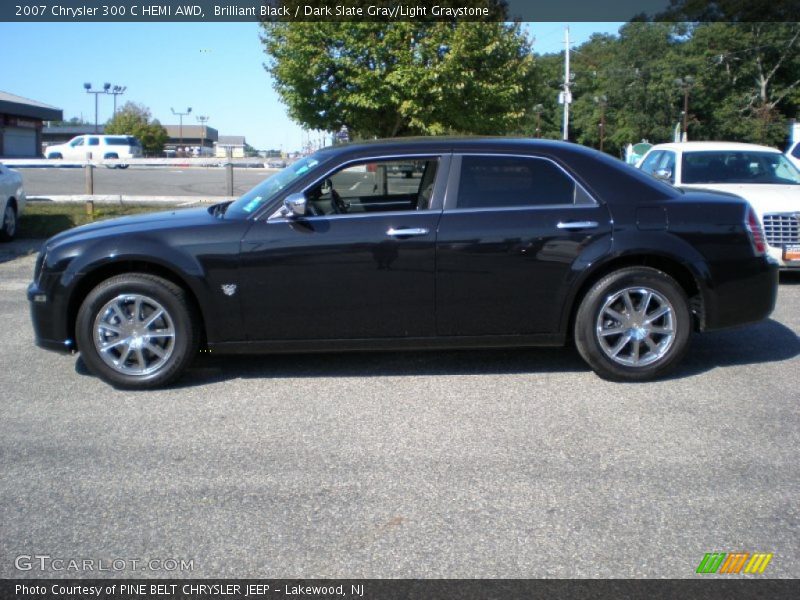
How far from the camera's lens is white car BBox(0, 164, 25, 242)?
1239 cm

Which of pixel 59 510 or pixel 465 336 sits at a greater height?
pixel 465 336

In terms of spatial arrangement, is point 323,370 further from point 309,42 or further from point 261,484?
point 309,42

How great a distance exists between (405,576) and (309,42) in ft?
58.1

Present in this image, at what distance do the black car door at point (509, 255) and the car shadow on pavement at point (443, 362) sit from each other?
54 cm

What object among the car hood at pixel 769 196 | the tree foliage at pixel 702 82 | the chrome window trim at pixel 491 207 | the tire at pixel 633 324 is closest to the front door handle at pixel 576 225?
the chrome window trim at pixel 491 207

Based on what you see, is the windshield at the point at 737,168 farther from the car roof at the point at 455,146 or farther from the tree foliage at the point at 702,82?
the tree foliage at the point at 702,82

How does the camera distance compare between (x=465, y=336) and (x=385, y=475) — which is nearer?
(x=385, y=475)

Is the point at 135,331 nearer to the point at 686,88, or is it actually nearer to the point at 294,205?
the point at 294,205

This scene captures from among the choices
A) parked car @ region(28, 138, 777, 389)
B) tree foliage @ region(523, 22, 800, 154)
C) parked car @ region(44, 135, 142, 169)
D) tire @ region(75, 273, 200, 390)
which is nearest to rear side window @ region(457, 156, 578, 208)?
parked car @ region(28, 138, 777, 389)

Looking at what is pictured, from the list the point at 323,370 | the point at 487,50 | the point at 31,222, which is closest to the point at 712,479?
the point at 323,370

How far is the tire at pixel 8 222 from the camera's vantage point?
12.5 meters

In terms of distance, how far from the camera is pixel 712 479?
4.02 m

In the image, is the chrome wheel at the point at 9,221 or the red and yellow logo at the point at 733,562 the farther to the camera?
the chrome wheel at the point at 9,221

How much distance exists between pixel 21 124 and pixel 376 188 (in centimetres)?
5397
